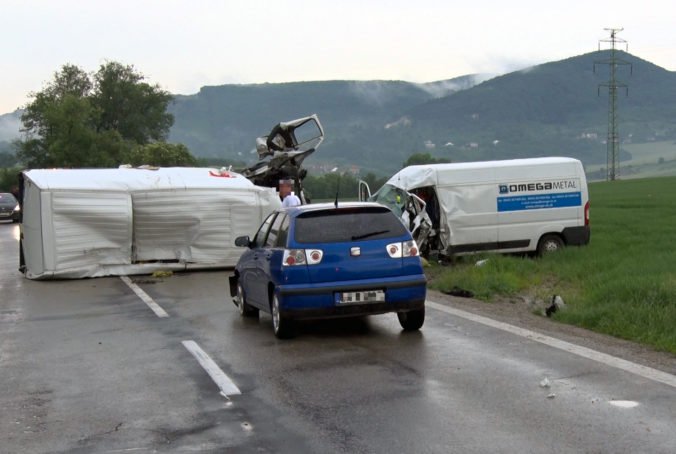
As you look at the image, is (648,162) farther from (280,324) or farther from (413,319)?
(280,324)

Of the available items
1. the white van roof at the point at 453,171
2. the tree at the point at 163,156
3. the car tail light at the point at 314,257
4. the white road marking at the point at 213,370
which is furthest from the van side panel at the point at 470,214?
the tree at the point at 163,156

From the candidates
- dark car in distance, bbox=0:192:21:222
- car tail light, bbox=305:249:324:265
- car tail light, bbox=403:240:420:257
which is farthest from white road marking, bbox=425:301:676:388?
dark car in distance, bbox=0:192:21:222

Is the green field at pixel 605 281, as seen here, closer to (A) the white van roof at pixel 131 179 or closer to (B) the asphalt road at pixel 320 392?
(B) the asphalt road at pixel 320 392

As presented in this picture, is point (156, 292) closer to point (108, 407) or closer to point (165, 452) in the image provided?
point (108, 407)

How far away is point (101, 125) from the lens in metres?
104

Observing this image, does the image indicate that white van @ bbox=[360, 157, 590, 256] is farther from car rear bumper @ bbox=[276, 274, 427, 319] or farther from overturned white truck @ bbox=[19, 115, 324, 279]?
car rear bumper @ bbox=[276, 274, 427, 319]

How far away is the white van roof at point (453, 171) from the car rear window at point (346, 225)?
8144 millimetres

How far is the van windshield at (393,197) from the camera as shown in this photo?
18.2 m

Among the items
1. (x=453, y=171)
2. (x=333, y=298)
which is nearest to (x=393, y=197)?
(x=453, y=171)

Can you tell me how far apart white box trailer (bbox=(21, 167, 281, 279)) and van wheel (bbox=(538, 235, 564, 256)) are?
18.7 feet

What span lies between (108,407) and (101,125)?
101358 mm

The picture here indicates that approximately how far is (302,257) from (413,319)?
152 cm

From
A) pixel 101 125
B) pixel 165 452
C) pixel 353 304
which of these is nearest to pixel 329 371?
pixel 353 304

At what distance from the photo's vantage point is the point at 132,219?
60.0 ft
